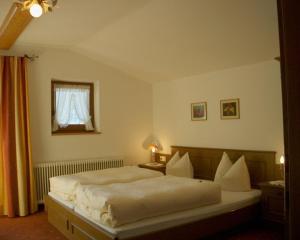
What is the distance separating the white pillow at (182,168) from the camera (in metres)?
5.06

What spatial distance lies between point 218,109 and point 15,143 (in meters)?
3.18

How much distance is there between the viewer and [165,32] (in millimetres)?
4039

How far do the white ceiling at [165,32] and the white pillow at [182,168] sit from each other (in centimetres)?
148

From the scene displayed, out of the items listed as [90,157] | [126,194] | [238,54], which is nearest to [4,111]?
[90,157]

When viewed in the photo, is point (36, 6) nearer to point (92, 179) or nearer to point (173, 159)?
point (92, 179)

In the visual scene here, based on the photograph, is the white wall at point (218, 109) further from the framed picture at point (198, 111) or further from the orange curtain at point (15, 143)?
the orange curtain at point (15, 143)

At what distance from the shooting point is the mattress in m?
2.77

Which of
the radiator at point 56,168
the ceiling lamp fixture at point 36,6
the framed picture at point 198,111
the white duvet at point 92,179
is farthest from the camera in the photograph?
the framed picture at point 198,111

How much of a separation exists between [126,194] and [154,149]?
284 cm

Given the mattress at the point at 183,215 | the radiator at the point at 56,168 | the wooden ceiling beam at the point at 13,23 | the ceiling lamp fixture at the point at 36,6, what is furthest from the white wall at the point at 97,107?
the ceiling lamp fixture at the point at 36,6

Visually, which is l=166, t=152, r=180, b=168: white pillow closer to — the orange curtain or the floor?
the floor

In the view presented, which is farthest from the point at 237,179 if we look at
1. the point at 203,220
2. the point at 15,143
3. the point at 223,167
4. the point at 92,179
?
the point at 15,143

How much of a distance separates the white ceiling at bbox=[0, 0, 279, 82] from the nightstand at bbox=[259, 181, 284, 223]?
Result: 167cm

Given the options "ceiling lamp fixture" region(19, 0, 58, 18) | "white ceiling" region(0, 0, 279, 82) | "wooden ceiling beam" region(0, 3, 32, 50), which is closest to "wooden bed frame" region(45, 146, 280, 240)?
"white ceiling" region(0, 0, 279, 82)
